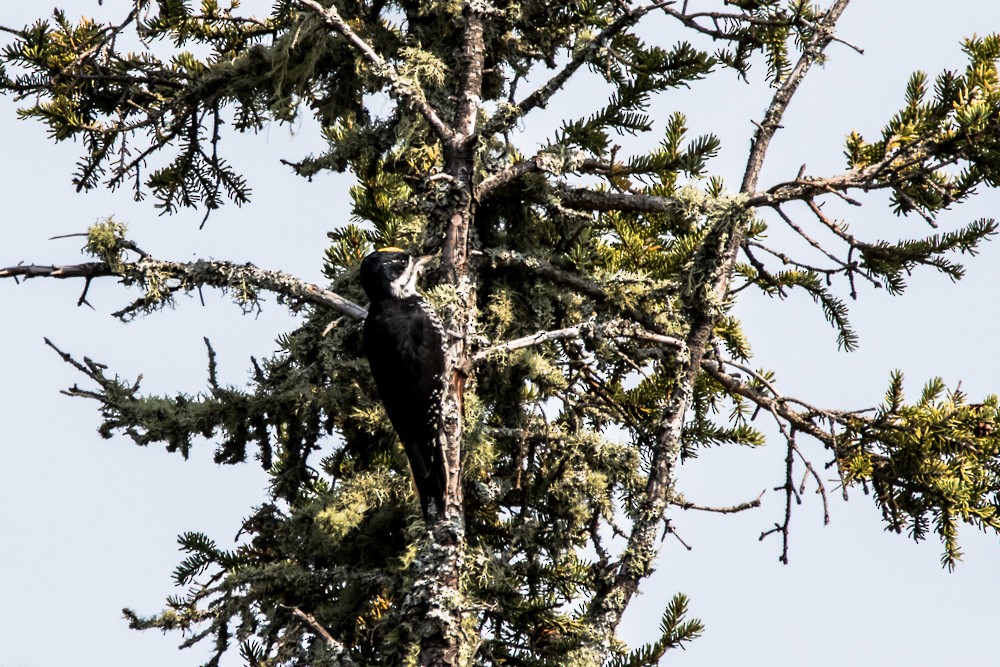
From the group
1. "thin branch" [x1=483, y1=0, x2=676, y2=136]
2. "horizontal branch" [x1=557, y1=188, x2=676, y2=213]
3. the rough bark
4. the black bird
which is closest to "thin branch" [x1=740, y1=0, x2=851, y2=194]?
the rough bark

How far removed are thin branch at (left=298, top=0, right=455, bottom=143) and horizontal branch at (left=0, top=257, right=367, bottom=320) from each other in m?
0.91

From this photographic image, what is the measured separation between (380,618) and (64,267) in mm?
2067

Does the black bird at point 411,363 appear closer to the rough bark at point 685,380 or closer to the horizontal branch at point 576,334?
the horizontal branch at point 576,334

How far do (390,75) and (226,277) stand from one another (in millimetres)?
1195

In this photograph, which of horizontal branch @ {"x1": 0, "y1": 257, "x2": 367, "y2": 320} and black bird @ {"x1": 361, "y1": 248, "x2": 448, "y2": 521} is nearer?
black bird @ {"x1": 361, "y1": 248, "x2": 448, "y2": 521}

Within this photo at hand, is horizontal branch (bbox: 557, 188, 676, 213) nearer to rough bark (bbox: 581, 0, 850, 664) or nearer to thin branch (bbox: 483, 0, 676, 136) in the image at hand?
rough bark (bbox: 581, 0, 850, 664)

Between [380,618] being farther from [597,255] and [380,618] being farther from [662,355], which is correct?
[597,255]

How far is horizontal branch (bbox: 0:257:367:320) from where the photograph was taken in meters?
5.07

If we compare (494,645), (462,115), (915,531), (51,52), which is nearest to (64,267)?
(51,52)

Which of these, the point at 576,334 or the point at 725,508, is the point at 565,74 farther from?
the point at 725,508

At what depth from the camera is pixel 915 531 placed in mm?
5348

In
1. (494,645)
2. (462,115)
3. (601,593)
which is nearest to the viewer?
(601,593)

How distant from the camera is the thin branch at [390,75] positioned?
5.31 meters

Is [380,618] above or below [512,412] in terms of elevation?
below
